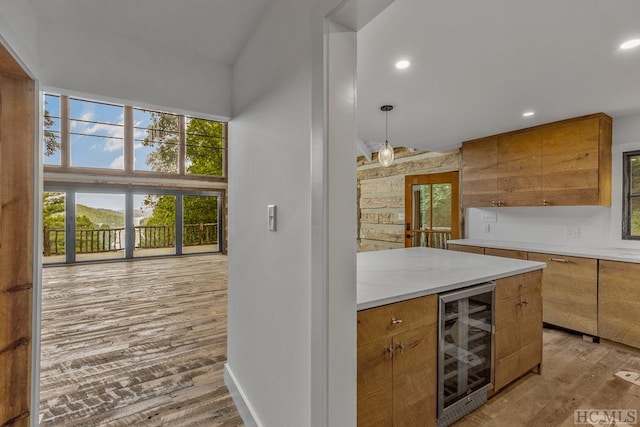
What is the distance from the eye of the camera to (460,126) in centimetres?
365

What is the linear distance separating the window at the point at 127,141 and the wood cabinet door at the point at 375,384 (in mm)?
7299

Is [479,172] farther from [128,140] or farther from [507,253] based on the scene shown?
[128,140]

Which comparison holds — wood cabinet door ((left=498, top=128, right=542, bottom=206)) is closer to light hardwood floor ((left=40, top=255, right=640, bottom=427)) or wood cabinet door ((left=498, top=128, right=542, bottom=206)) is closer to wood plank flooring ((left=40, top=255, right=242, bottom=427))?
light hardwood floor ((left=40, top=255, right=640, bottom=427))

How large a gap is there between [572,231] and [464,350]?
281 centimetres

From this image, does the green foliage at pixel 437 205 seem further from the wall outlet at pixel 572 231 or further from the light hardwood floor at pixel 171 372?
the light hardwood floor at pixel 171 372

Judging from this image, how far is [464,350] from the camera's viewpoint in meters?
1.79

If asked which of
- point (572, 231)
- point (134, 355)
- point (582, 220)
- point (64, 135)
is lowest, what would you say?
point (134, 355)

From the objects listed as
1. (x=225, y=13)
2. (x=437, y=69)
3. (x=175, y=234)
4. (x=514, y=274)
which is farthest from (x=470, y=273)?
(x=175, y=234)

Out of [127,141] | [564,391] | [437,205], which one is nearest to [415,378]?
[564,391]

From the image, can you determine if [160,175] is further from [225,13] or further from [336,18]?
[336,18]

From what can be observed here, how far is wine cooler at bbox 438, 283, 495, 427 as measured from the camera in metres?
1.66

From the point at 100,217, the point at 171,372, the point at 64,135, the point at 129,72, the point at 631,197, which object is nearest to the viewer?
the point at 129,72

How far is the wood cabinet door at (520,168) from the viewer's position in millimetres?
3561

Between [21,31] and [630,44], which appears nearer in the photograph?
[21,31]
